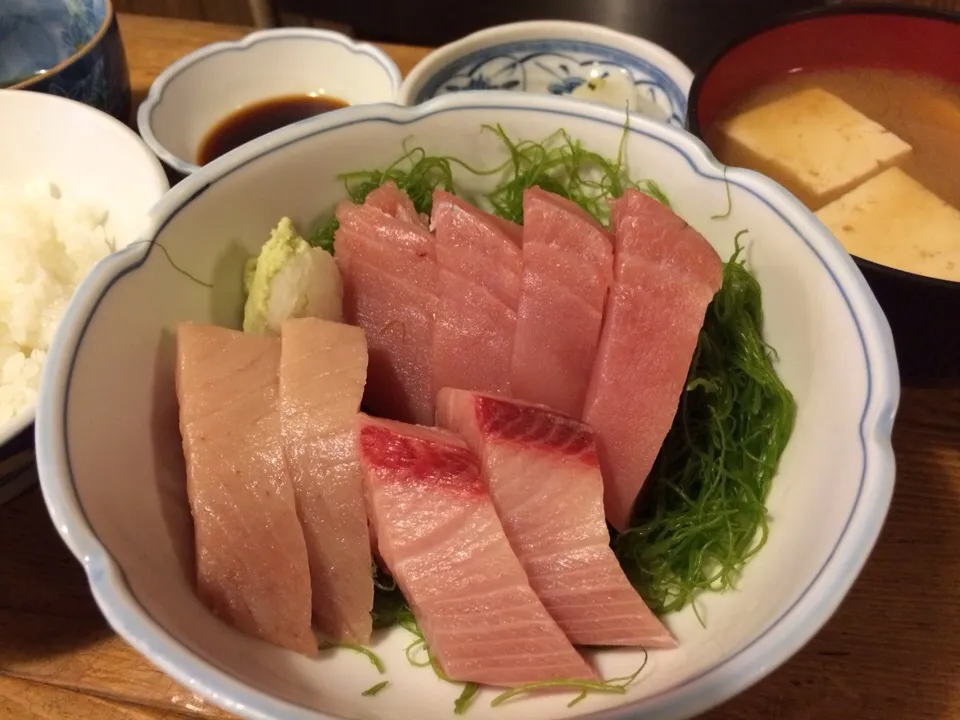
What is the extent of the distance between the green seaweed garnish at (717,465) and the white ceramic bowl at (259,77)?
94cm

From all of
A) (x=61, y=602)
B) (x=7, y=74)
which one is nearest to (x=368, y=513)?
(x=61, y=602)

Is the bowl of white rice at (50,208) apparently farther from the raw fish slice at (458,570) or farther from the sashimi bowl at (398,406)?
the raw fish slice at (458,570)

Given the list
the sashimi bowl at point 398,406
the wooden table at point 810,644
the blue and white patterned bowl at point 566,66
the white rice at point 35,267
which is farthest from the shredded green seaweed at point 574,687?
the blue and white patterned bowl at point 566,66

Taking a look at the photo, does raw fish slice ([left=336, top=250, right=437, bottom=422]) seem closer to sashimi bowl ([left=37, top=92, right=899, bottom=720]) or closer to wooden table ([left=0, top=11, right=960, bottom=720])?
sashimi bowl ([left=37, top=92, right=899, bottom=720])

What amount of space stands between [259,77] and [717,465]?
137 cm

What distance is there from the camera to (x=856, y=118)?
146cm

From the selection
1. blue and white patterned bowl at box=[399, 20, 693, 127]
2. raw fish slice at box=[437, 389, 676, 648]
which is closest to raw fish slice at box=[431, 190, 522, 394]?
raw fish slice at box=[437, 389, 676, 648]

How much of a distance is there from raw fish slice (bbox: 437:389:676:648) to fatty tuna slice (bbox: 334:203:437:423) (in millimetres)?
194

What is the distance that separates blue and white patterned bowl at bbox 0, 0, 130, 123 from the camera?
1.46 meters

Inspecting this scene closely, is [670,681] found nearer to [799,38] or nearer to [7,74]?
[799,38]

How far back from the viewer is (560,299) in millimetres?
965

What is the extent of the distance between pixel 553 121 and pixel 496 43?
649 millimetres

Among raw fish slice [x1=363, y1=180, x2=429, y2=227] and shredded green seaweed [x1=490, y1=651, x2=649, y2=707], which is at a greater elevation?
raw fish slice [x1=363, y1=180, x2=429, y2=227]

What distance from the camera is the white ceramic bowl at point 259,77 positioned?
1.71 metres
